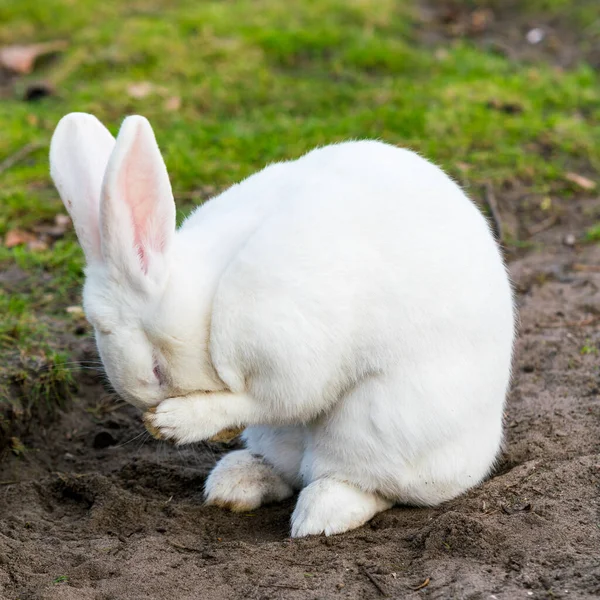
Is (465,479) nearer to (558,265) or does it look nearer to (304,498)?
(304,498)

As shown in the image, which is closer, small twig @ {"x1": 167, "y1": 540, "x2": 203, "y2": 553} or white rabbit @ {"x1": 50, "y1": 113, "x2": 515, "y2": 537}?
white rabbit @ {"x1": 50, "y1": 113, "x2": 515, "y2": 537}

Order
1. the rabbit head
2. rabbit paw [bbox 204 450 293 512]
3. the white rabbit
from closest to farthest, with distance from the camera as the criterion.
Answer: the rabbit head
the white rabbit
rabbit paw [bbox 204 450 293 512]

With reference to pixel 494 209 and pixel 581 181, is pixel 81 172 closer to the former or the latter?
pixel 494 209

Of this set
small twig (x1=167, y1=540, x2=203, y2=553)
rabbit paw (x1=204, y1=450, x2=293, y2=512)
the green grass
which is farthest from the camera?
the green grass

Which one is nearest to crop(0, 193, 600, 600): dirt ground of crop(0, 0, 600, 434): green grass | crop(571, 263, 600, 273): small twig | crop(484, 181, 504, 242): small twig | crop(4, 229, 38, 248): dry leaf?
crop(571, 263, 600, 273): small twig

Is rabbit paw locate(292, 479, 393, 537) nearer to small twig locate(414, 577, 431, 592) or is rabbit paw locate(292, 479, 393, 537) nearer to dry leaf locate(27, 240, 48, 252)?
small twig locate(414, 577, 431, 592)

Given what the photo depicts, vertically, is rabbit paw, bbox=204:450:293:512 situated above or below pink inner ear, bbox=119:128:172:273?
below

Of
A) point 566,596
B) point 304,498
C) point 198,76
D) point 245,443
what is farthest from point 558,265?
point 198,76
